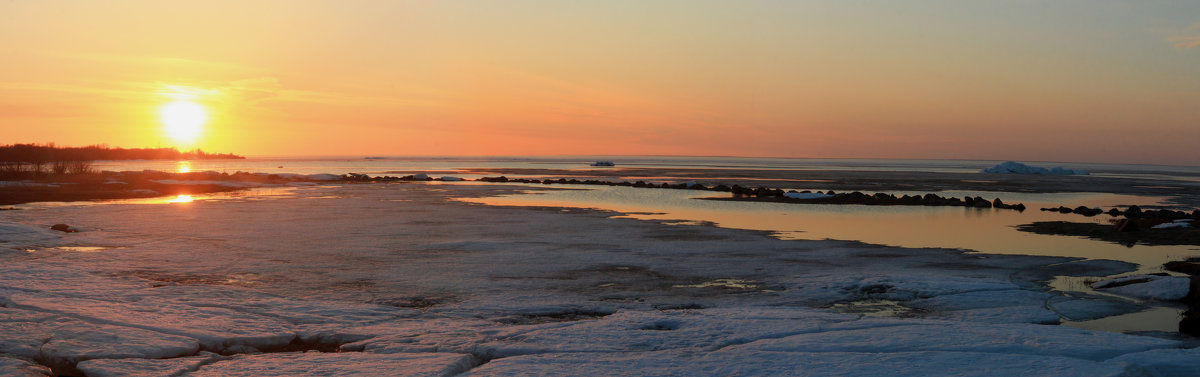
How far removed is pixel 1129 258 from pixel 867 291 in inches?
303

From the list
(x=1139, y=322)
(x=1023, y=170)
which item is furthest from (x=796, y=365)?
(x=1023, y=170)

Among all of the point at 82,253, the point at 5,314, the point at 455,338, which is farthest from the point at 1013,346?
the point at 82,253

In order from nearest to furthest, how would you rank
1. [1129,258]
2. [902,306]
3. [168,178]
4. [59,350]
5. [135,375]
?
[135,375], [59,350], [902,306], [1129,258], [168,178]

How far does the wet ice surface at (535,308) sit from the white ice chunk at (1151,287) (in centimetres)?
89

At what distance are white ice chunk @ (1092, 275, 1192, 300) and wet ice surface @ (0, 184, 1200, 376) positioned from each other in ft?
2.91

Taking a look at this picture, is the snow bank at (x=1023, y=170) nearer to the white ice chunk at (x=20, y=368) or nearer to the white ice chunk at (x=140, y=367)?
the white ice chunk at (x=140, y=367)

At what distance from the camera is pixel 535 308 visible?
9078 millimetres

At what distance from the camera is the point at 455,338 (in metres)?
7.38

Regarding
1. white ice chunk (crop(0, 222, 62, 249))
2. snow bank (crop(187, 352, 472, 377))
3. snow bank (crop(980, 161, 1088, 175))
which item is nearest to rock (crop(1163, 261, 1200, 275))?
snow bank (crop(187, 352, 472, 377))

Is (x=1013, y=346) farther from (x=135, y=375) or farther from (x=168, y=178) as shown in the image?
(x=168, y=178)

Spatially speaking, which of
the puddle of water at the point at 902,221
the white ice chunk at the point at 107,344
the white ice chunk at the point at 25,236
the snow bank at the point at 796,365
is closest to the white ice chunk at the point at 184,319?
the white ice chunk at the point at 107,344

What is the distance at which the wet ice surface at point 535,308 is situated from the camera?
252 inches

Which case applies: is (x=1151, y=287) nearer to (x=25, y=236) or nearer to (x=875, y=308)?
(x=875, y=308)

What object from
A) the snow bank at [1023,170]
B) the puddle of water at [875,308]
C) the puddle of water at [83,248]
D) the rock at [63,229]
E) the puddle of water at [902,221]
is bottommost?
the puddle of water at [902,221]
